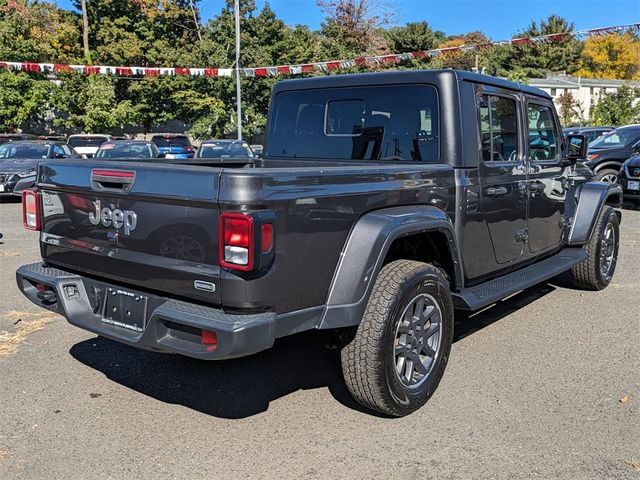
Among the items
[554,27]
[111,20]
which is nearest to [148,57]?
[111,20]

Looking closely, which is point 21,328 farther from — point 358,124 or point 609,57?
point 609,57

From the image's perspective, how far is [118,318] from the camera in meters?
3.30

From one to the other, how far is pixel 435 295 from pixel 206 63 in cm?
3239

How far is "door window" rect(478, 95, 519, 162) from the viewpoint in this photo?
4.36m

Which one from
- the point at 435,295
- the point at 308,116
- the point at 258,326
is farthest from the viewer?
the point at 308,116

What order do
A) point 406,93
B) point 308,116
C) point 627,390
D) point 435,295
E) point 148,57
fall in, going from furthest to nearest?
point 148,57, point 308,116, point 406,93, point 627,390, point 435,295

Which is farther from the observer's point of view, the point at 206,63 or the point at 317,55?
the point at 317,55

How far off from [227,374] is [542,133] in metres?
3.43

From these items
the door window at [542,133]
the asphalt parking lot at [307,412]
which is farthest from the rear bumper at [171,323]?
the door window at [542,133]

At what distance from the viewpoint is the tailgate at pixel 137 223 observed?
290cm

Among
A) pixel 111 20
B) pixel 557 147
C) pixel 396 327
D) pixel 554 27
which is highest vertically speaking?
pixel 554 27

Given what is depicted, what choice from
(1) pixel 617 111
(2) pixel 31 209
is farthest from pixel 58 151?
(1) pixel 617 111

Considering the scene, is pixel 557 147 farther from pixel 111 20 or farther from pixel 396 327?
pixel 111 20

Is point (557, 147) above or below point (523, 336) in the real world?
above
